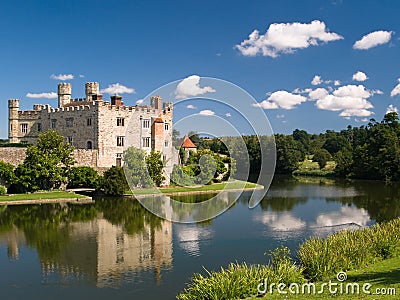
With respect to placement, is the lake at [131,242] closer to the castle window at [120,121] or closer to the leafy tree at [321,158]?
the castle window at [120,121]

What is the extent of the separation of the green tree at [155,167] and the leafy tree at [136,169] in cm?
44

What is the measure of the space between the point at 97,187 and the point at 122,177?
2.12 metres

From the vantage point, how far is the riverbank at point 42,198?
2505 centimetres

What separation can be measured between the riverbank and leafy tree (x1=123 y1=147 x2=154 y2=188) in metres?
4.10

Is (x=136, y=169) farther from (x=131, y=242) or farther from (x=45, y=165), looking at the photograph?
(x=131, y=242)

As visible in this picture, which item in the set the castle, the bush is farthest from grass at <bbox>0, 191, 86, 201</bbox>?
the castle

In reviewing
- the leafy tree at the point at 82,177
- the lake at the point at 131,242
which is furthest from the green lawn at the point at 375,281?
the leafy tree at the point at 82,177

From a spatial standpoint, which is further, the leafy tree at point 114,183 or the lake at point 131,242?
the leafy tree at point 114,183

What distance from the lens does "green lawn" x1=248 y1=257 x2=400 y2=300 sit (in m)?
8.55

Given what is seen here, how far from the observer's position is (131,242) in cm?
1614

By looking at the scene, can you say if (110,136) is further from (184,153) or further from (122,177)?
(184,153)

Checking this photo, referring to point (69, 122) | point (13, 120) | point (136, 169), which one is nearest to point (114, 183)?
point (136, 169)

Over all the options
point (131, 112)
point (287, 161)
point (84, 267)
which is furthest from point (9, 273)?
point (287, 161)

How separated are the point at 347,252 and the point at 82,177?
2298 cm
